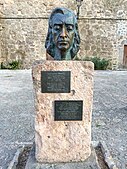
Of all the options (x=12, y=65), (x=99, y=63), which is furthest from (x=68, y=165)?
(x=12, y=65)

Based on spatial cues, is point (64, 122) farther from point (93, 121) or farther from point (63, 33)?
point (93, 121)

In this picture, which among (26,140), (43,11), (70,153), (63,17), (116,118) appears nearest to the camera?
(63,17)

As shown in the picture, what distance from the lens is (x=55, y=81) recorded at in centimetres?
215

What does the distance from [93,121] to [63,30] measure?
2175 mm

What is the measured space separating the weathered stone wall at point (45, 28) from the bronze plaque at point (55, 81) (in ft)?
36.9

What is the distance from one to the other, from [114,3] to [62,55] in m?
11.7

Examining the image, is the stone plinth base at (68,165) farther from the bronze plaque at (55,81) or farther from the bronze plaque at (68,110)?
the bronze plaque at (55,81)

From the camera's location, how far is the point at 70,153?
7.52 feet

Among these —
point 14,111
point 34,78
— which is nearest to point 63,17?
point 34,78

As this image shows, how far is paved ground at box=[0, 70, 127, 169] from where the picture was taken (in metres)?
2.89

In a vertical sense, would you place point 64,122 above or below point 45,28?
below

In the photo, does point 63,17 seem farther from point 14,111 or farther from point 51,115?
point 14,111

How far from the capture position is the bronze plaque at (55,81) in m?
2.13

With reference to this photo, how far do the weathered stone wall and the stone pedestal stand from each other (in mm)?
11207
